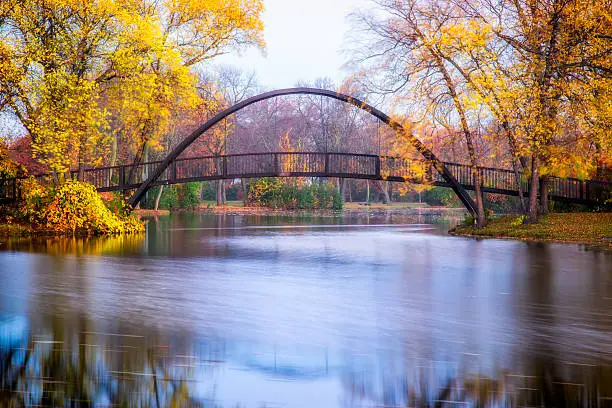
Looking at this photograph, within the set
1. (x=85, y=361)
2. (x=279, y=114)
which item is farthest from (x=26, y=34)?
(x=279, y=114)

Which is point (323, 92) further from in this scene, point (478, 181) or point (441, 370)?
point (441, 370)

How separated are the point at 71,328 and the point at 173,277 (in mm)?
5824

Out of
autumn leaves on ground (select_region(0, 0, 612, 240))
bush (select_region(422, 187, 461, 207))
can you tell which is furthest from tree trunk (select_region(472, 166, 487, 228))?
bush (select_region(422, 187, 461, 207))

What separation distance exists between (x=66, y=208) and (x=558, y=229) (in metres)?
18.3

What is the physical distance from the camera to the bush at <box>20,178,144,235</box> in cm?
2582

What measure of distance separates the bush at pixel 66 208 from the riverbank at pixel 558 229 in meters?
14.8

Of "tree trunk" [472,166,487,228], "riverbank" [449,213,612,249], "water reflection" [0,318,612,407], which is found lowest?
"water reflection" [0,318,612,407]

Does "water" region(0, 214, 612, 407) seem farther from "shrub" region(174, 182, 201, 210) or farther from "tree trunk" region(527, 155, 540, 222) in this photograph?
"shrub" region(174, 182, 201, 210)

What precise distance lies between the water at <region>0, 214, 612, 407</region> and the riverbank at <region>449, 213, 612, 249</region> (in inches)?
242

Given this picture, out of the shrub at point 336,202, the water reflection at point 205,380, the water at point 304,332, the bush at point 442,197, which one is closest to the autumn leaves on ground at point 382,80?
the water at point 304,332

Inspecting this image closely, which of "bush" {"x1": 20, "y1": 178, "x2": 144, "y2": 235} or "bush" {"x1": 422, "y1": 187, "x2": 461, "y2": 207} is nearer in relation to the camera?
"bush" {"x1": 20, "y1": 178, "x2": 144, "y2": 235}

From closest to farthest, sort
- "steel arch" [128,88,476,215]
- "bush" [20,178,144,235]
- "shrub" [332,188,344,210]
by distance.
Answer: "bush" [20,178,144,235]
"steel arch" [128,88,476,215]
"shrub" [332,188,344,210]

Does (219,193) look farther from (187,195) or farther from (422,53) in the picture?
(422,53)

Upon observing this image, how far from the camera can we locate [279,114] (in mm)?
79312
